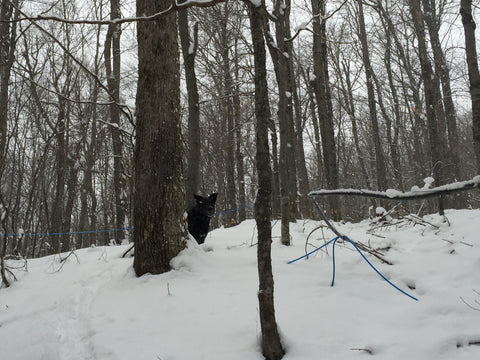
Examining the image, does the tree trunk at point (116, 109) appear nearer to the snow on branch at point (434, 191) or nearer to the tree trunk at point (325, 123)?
the tree trunk at point (325, 123)

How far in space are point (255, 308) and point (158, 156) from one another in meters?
1.95

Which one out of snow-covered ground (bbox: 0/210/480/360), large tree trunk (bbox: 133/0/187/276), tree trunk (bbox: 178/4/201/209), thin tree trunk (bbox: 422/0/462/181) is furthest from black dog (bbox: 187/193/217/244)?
thin tree trunk (bbox: 422/0/462/181)

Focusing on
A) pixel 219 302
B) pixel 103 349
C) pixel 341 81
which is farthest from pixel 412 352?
pixel 341 81

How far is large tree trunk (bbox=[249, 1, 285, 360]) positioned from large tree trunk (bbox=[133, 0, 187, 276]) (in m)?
1.74

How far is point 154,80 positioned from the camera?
138 inches

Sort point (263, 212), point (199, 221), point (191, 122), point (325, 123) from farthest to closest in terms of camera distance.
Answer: point (325, 123) < point (191, 122) < point (199, 221) < point (263, 212)

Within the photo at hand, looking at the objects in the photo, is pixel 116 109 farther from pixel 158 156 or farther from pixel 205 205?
pixel 158 156

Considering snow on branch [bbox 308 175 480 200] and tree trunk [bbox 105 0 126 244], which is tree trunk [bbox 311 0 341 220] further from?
snow on branch [bbox 308 175 480 200]

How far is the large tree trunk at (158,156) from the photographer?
3.32 meters

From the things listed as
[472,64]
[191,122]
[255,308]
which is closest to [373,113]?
[472,64]

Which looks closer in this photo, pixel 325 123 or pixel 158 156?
pixel 158 156

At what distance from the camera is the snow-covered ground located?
1784mm

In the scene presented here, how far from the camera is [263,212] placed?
187cm

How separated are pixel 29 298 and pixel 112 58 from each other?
366 inches
